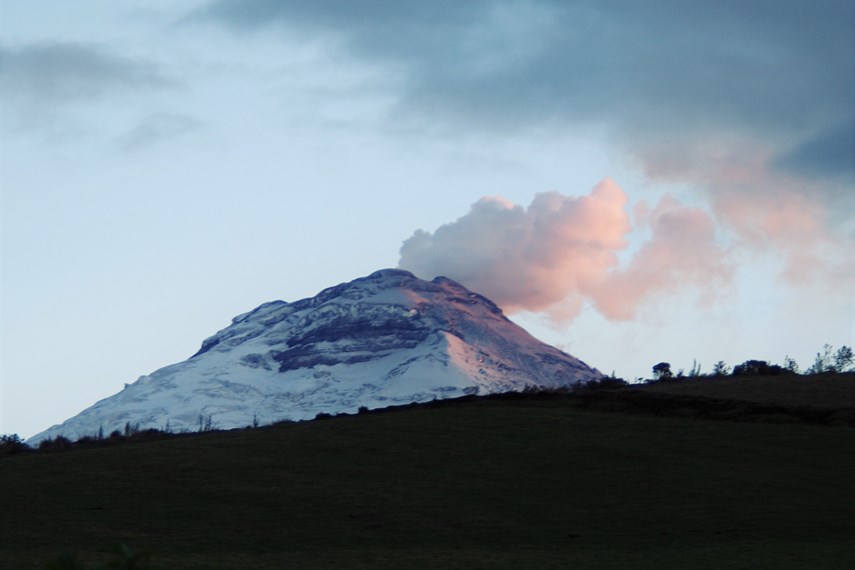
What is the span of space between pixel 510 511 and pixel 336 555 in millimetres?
4738

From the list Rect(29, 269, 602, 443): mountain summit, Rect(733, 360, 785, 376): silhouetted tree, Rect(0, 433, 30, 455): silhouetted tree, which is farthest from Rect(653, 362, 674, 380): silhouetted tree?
Rect(29, 269, 602, 443): mountain summit

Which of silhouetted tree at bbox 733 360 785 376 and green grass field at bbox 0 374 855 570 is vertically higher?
silhouetted tree at bbox 733 360 785 376

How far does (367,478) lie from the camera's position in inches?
1045

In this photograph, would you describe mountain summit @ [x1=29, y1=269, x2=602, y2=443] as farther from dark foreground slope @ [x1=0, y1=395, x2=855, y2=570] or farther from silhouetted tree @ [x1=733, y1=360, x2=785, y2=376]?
dark foreground slope @ [x1=0, y1=395, x2=855, y2=570]

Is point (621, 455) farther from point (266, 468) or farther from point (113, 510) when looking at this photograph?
point (113, 510)

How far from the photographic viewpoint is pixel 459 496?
2441 centimetres

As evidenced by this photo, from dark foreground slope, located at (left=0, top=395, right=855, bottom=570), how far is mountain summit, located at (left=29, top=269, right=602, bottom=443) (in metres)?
55.6

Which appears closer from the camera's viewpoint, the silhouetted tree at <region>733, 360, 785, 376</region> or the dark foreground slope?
the dark foreground slope

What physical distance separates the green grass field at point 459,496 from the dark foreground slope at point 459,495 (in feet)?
0.19

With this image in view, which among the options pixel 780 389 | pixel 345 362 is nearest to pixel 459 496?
pixel 780 389

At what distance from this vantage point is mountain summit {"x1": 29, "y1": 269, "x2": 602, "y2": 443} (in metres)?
92.9

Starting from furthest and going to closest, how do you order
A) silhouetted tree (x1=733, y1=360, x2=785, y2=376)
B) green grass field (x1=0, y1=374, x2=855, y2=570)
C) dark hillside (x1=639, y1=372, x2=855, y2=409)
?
1. silhouetted tree (x1=733, y1=360, x2=785, y2=376)
2. dark hillside (x1=639, y1=372, x2=855, y2=409)
3. green grass field (x1=0, y1=374, x2=855, y2=570)

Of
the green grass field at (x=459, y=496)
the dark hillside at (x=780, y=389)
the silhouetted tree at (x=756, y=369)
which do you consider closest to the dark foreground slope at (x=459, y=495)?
the green grass field at (x=459, y=496)

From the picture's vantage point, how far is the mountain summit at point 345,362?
305 feet
